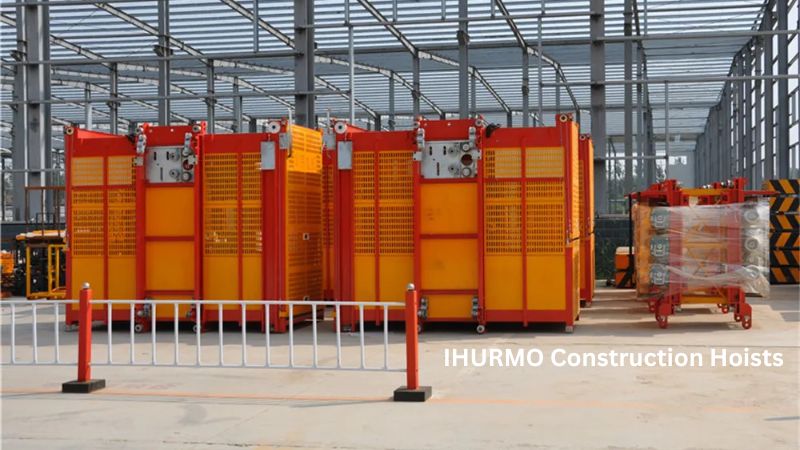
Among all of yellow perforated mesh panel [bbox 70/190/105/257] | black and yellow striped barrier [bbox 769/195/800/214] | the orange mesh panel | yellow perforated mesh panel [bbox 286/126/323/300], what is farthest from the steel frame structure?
yellow perforated mesh panel [bbox 70/190/105/257]

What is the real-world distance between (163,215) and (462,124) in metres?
4.88

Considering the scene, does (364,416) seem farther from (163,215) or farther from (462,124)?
(163,215)

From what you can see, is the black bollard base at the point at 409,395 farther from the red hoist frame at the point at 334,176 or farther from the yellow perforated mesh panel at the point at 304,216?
the yellow perforated mesh panel at the point at 304,216

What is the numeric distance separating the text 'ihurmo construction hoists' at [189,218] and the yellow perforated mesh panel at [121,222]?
0.02 m

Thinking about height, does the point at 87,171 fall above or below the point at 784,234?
above

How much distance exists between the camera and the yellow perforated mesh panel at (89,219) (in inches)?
586

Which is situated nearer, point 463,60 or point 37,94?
point 463,60

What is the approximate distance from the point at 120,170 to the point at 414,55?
13.9 metres

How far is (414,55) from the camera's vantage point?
27203 millimetres

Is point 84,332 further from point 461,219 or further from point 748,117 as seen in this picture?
point 748,117

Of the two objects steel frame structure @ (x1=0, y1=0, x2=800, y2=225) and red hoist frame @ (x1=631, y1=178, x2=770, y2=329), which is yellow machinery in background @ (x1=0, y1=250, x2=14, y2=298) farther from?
red hoist frame @ (x1=631, y1=178, x2=770, y2=329)

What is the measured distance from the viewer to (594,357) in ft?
37.6

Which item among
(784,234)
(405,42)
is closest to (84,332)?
(784,234)

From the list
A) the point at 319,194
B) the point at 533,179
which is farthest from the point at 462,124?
the point at 319,194
